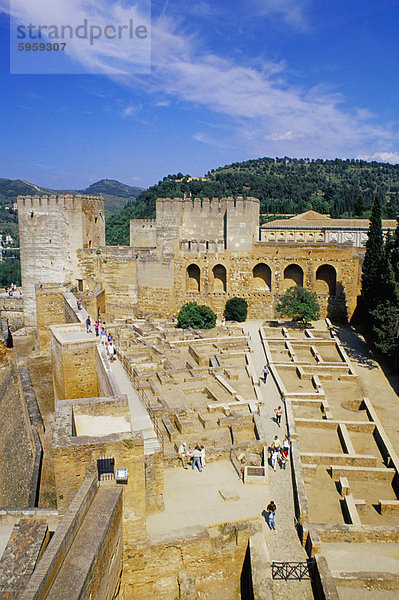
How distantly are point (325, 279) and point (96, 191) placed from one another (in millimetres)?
148911

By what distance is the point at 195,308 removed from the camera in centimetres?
2195

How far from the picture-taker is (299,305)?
21500 mm

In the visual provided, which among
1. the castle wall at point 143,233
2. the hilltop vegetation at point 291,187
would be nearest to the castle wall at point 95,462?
the castle wall at point 143,233

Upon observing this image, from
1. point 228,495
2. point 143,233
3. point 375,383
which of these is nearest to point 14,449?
point 228,495

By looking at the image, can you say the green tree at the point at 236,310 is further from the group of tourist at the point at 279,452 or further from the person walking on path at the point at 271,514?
the person walking on path at the point at 271,514

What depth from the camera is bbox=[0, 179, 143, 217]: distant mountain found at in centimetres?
12106

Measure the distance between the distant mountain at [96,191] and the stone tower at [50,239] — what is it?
3065 inches

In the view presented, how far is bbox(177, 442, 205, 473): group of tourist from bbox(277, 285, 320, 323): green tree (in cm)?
1215

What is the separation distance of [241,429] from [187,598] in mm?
5074

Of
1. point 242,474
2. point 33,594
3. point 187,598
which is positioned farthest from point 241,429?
point 33,594

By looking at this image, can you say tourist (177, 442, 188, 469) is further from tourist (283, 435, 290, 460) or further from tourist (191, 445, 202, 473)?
tourist (283, 435, 290, 460)

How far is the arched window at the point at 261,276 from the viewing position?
24.3 m

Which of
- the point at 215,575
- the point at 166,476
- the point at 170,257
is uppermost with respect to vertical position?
the point at 170,257

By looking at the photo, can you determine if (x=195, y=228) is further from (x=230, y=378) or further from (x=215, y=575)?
(x=215, y=575)
